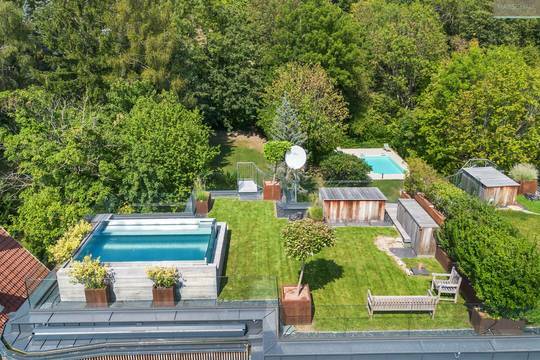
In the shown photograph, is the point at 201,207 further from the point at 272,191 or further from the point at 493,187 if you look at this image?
the point at 493,187

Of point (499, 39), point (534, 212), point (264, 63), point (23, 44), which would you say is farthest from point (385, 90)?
point (23, 44)

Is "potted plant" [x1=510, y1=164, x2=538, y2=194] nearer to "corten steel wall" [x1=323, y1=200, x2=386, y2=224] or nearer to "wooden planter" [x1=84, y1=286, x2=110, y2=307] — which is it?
"corten steel wall" [x1=323, y1=200, x2=386, y2=224]

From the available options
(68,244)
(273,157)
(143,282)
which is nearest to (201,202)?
(273,157)

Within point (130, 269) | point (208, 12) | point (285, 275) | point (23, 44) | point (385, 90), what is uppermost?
point (208, 12)

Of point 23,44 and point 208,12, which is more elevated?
point 208,12

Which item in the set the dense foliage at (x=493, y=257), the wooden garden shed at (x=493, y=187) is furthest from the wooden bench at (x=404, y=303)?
the wooden garden shed at (x=493, y=187)

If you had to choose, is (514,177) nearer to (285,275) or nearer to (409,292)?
(409,292)

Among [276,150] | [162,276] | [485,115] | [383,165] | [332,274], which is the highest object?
[485,115]
